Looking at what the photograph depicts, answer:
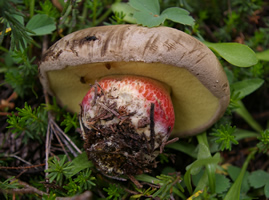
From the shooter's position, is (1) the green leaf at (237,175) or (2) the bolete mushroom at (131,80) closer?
(2) the bolete mushroom at (131,80)

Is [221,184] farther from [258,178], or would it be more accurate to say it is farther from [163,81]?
[163,81]

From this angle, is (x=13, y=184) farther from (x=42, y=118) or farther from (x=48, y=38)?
(x=48, y=38)

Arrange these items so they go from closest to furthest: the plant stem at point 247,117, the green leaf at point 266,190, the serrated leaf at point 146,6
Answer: the serrated leaf at point 146,6 < the green leaf at point 266,190 < the plant stem at point 247,117

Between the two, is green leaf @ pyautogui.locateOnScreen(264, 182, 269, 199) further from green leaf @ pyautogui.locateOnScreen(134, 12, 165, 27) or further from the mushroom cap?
green leaf @ pyautogui.locateOnScreen(134, 12, 165, 27)

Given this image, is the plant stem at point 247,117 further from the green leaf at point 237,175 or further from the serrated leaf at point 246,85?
the green leaf at point 237,175

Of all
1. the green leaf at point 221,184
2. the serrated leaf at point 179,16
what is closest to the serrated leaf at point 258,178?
the green leaf at point 221,184

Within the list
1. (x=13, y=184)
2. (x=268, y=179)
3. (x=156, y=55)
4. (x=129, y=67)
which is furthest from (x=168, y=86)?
(x=13, y=184)
